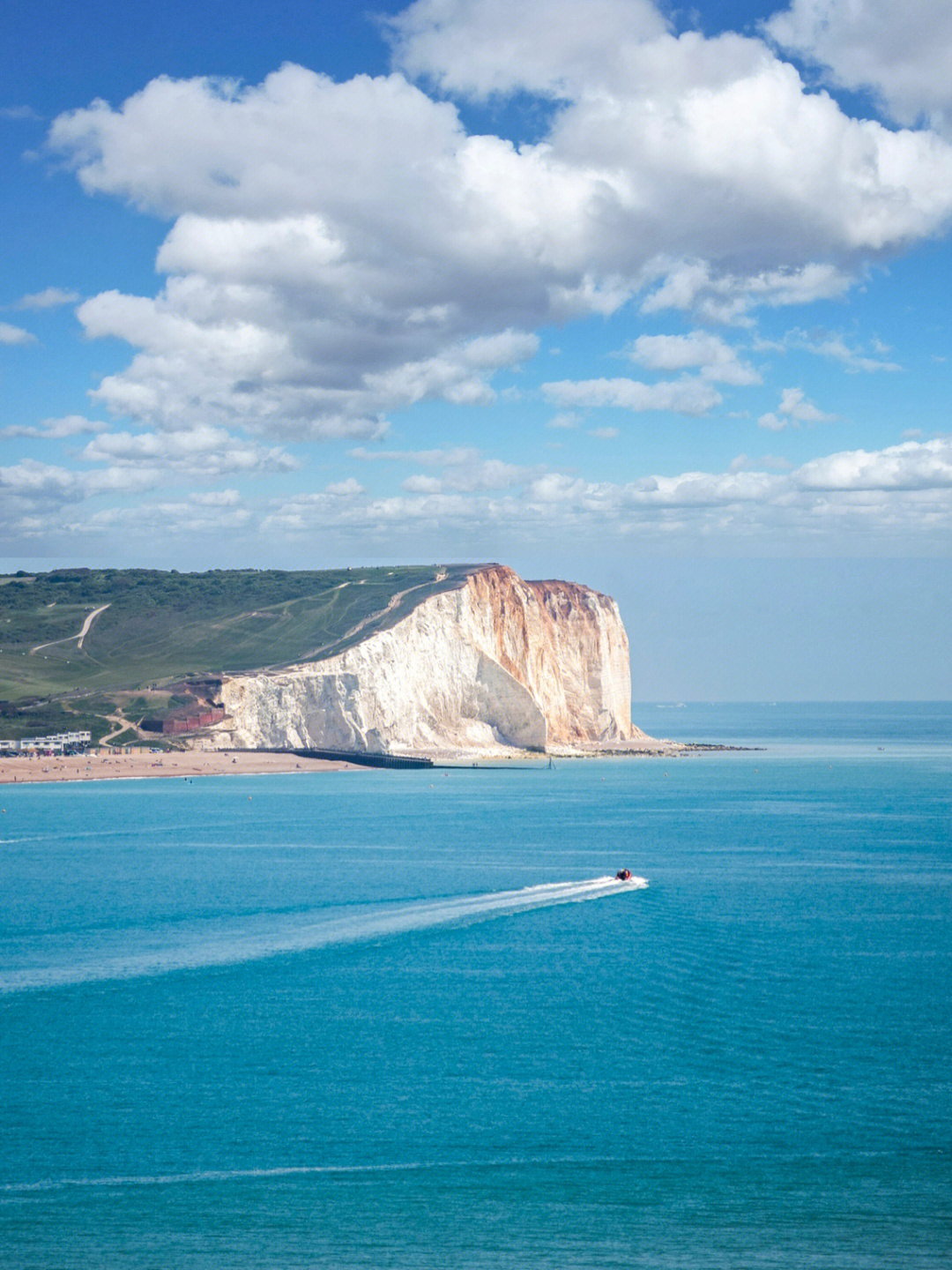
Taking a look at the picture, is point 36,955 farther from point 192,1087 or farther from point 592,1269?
point 592,1269

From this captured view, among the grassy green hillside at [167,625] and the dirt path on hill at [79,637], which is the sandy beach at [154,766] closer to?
the grassy green hillside at [167,625]

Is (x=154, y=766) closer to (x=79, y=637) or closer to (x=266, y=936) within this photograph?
(x=79, y=637)

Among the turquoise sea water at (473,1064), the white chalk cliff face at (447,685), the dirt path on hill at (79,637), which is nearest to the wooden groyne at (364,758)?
the white chalk cliff face at (447,685)

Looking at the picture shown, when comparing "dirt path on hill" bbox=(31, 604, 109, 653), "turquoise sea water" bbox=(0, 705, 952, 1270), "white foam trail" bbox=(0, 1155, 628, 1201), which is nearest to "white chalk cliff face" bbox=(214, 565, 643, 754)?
"dirt path on hill" bbox=(31, 604, 109, 653)

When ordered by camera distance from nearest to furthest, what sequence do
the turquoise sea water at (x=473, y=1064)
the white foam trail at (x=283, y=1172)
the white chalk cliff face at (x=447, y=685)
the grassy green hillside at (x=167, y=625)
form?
the turquoise sea water at (x=473, y=1064) < the white foam trail at (x=283, y=1172) < the white chalk cliff face at (x=447, y=685) < the grassy green hillside at (x=167, y=625)

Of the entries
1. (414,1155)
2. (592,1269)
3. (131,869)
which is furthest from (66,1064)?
(131,869)

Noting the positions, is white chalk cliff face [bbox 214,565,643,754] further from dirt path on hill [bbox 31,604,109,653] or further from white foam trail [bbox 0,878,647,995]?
white foam trail [bbox 0,878,647,995]

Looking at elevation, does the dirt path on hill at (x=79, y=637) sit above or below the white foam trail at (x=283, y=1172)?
above
